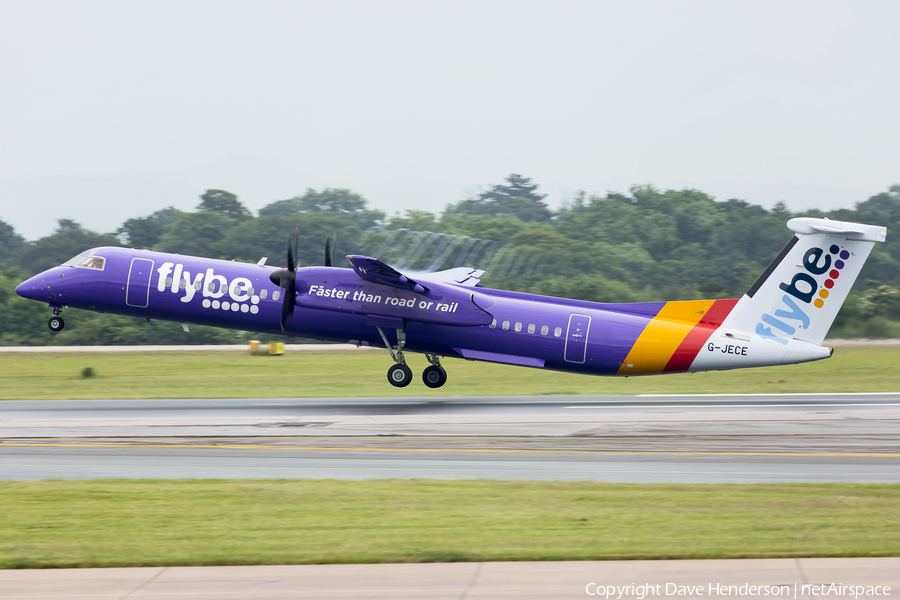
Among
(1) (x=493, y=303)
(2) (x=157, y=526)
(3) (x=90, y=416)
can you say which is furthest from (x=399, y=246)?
(2) (x=157, y=526)

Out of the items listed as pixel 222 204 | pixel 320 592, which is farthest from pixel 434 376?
pixel 222 204

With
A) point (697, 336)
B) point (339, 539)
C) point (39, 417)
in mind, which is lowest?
point (39, 417)

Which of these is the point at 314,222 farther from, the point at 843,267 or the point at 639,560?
the point at 639,560

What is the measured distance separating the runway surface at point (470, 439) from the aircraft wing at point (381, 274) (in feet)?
12.3

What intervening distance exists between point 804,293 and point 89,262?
22545 mm

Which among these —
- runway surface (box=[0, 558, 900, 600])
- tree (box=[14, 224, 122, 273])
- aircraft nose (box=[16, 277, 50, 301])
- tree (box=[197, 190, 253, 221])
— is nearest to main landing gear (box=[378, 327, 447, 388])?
aircraft nose (box=[16, 277, 50, 301])

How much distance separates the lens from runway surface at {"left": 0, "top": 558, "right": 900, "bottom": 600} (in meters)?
8.36

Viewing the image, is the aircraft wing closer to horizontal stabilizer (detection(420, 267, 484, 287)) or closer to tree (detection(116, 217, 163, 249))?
horizontal stabilizer (detection(420, 267, 484, 287))

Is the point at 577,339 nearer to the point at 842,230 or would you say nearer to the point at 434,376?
the point at 434,376

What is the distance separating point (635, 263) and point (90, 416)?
190 feet

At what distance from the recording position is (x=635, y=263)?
75.0m

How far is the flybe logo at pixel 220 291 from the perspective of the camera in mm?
26844

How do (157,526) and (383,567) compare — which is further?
(157,526)

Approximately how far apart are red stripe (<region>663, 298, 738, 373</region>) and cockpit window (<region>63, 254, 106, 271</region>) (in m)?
18.4
